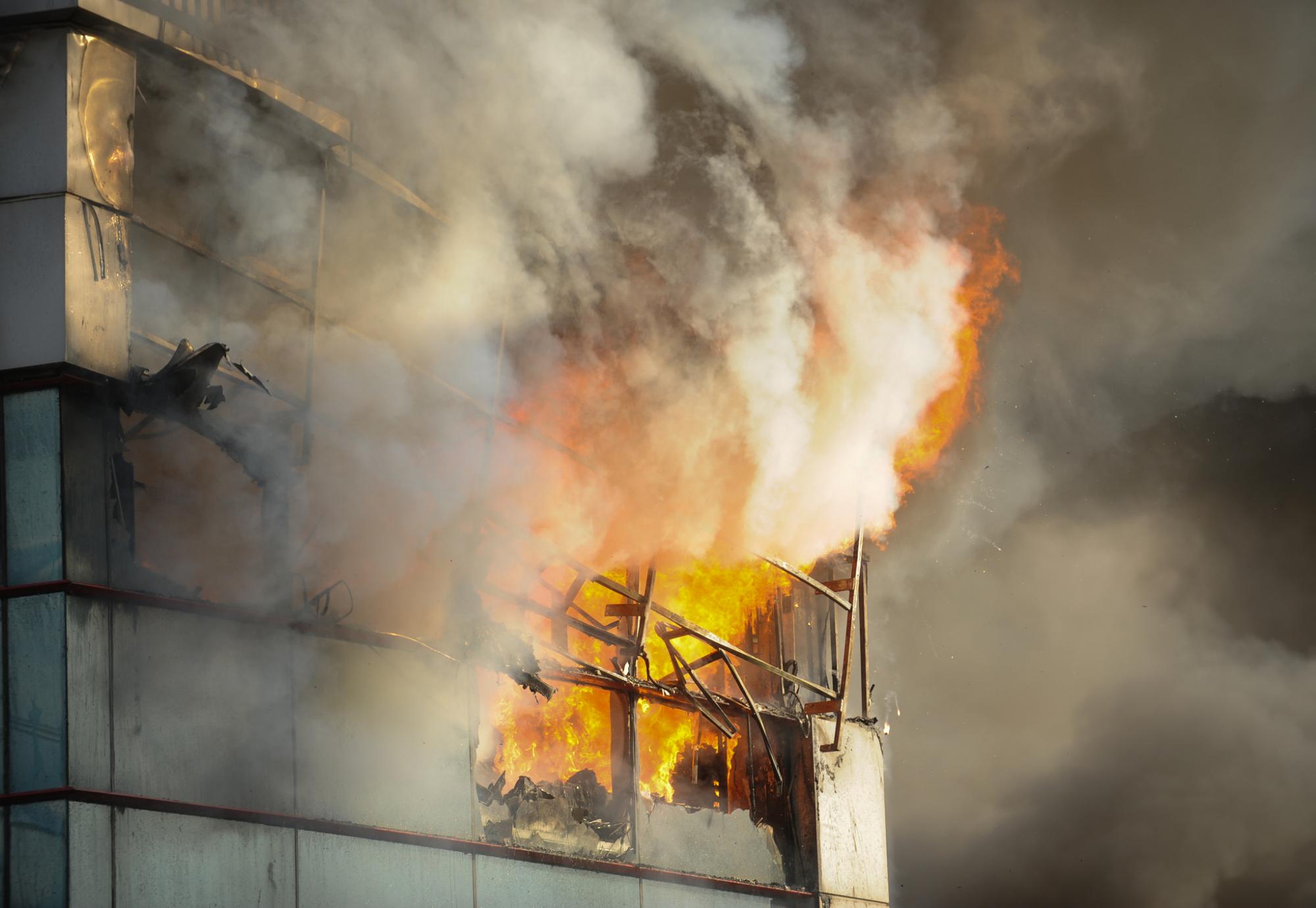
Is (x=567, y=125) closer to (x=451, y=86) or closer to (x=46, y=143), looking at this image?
(x=451, y=86)


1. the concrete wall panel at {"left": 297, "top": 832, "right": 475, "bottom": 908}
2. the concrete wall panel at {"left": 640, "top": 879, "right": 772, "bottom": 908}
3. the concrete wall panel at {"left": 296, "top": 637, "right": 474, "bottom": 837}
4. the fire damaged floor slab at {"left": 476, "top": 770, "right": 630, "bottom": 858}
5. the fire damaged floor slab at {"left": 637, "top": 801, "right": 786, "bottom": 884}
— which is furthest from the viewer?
the fire damaged floor slab at {"left": 637, "top": 801, "right": 786, "bottom": 884}

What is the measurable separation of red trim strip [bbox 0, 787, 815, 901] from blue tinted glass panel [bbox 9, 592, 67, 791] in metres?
0.16

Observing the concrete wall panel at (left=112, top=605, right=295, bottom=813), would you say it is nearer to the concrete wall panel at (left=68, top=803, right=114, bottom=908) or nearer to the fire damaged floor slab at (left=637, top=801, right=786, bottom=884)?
the concrete wall panel at (left=68, top=803, right=114, bottom=908)

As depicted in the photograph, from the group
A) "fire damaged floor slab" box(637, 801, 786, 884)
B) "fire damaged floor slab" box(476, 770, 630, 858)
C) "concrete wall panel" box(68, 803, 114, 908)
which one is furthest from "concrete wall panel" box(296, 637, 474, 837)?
"fire damaged floor slab" box(637, 801, 786, 884)

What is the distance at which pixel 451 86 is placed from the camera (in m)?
13.4

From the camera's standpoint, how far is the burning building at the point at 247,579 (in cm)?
1003

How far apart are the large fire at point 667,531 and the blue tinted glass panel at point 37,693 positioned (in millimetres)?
4510

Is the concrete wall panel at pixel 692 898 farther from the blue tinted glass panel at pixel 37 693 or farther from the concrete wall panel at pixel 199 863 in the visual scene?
the blue tinted glass panel at pixel 37 693

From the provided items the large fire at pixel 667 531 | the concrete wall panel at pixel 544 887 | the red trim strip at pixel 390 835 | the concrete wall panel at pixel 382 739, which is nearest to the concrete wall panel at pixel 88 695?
the red trim strip at pixel 390 835

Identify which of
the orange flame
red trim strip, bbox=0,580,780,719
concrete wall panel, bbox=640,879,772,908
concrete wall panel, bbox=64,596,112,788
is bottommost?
concrete wall panel, bbox=640,879,772,908

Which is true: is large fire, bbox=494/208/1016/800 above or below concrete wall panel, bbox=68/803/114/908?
above

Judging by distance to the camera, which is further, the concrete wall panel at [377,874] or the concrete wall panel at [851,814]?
the concrete wall panel at [851,814]

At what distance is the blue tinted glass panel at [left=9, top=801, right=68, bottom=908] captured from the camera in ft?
30.8

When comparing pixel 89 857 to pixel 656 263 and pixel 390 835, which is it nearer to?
pixel 390 835
